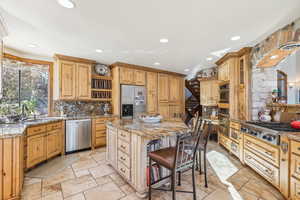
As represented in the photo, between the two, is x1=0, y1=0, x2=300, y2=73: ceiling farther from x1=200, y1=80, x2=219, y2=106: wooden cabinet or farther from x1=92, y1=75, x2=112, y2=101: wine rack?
x1=200, y1=80, x2=219, y2=106: wooden cabinet

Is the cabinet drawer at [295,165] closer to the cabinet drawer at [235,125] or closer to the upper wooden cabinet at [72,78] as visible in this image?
the cabinet drawer at [235,125]

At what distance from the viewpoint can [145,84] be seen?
454cm

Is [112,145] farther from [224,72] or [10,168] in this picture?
[224,72]

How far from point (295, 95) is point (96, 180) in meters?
5.39

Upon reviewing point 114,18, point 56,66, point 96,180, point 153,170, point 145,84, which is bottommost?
point 96,180

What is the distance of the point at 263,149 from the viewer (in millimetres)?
2117

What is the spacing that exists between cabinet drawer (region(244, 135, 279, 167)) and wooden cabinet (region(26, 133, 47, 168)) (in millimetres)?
3997

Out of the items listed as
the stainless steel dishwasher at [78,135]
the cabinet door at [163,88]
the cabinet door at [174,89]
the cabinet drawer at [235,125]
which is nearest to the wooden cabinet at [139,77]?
the cabinet door at [163,88]

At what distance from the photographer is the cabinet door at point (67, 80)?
3.36 metres

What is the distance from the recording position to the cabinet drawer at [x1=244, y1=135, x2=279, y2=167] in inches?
75.1

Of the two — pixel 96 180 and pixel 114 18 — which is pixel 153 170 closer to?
pixel 96 180

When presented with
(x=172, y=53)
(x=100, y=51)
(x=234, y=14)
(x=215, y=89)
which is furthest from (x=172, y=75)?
(x=234, y=14)

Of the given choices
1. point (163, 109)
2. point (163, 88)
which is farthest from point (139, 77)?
point (163, 109)

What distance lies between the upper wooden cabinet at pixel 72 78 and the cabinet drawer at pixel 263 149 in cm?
391
